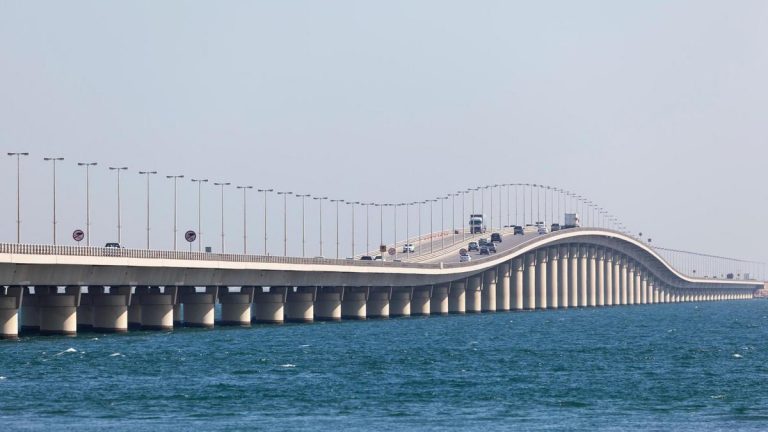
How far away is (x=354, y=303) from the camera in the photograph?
6939 inches

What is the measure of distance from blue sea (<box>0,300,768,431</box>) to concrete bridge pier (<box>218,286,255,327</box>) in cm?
1770

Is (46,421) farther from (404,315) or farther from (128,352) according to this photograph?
(404,315)

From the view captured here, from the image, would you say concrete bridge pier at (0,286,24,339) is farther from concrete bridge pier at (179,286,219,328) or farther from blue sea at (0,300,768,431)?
concrete bridge pier at (179,286,219,328)

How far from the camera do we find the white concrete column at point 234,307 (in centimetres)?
14688

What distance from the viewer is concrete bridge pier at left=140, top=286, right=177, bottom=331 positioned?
131250 mm

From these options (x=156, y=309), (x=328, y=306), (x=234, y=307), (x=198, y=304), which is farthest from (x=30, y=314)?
(x=328, y=306)

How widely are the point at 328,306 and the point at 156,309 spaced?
38225 mm

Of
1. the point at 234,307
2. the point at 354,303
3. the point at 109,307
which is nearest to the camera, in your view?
the point at 109,307

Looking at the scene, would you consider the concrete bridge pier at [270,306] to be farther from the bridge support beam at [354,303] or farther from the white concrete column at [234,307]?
the bridge support beam at [354,303]

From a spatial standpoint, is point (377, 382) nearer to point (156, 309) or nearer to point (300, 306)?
point (156, 309)

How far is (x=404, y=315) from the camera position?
192m

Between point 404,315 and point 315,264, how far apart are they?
38.1m

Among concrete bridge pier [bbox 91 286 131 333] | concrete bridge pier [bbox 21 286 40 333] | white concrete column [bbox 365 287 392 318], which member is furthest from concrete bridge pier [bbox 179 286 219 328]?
white concrete column [bbox 365 287 392 318]

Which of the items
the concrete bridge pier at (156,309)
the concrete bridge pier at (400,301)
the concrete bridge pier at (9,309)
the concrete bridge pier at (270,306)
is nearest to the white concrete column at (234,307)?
the concrete bridge pier at (270,306)
